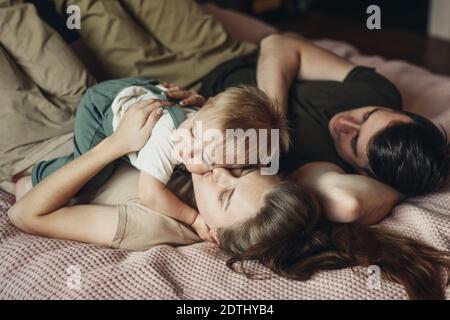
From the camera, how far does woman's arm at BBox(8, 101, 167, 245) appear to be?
113cm

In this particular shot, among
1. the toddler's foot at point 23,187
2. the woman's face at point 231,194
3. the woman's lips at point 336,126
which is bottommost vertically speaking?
the toddler's foot at point 23,187

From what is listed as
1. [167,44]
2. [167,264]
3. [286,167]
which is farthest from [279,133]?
[167,44]

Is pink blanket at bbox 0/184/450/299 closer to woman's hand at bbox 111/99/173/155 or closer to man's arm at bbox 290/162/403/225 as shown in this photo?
man's arm at bbox 290/162/403/225

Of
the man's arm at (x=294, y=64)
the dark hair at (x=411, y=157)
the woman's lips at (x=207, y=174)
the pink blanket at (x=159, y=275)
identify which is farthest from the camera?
the man's arm at (x=294, y=64)

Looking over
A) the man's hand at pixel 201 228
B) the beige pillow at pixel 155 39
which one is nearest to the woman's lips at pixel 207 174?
the man's hand at pixel 201 228

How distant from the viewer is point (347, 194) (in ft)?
3.65

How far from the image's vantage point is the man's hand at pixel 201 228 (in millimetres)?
1139

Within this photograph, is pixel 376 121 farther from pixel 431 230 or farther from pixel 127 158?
pixel 127 158

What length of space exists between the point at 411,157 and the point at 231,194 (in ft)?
1.45

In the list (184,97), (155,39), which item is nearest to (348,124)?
(184,97)

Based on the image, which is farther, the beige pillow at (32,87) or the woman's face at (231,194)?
the beige pillow at (32,87)

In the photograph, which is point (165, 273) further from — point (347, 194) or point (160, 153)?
point (347, 194)

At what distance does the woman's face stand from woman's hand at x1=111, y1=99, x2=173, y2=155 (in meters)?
0.17

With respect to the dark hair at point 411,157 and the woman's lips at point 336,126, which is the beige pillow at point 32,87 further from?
the dark hair at point 411,157
